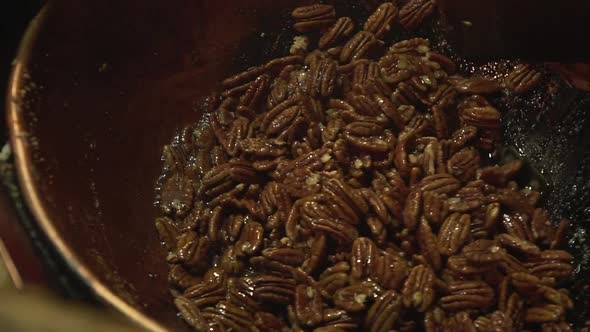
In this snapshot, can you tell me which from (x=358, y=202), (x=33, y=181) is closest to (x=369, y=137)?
(x=358, y=202)

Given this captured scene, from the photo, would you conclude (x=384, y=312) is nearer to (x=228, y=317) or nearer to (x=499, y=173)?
(x=228, y=317)

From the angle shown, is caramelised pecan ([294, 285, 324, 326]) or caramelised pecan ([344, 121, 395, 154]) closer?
caramelised pecan ([294, 285, 324, 326])

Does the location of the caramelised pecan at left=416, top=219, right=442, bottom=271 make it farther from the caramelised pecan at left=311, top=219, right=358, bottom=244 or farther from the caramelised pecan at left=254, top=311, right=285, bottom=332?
the caramelised pecan at left=254, top=311, right=285, bottom=332

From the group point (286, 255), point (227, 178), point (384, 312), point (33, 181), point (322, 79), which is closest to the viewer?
point (33, 181)

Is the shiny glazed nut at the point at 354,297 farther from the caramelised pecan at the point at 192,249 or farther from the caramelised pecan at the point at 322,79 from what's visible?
the caramelised pecan at the point at 322,79

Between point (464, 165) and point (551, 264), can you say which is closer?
point (551, 264)

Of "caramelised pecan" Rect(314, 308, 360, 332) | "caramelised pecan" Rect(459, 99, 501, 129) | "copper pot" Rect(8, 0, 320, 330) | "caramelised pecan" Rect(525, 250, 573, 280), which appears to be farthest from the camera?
"caramelised pecan" Rect(459, 99, 501, 129)

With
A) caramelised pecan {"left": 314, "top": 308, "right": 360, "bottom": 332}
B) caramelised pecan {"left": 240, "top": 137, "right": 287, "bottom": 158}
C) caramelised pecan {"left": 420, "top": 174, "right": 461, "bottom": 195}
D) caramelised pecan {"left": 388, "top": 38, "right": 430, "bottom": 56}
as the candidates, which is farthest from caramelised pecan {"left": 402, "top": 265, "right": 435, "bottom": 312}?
caramelised pecan {"left": 388, "top": 38, "right": 430, "bottom": 56}
